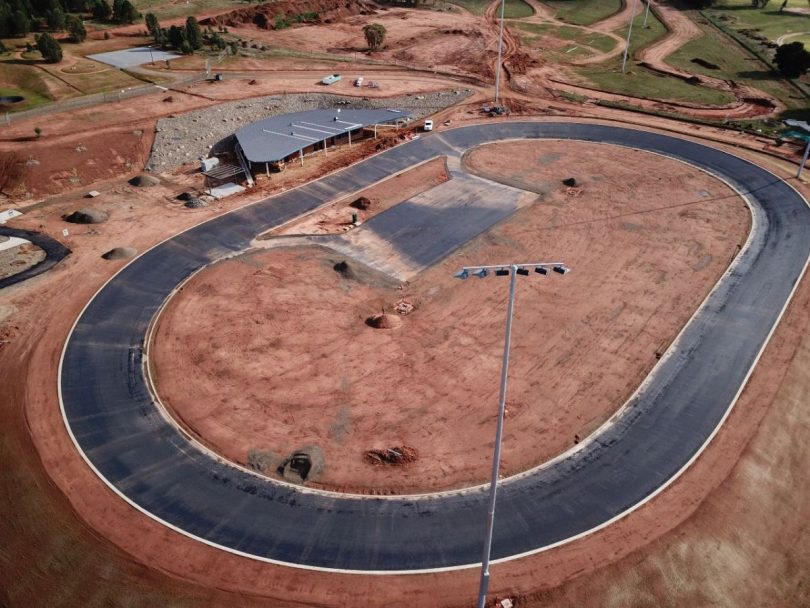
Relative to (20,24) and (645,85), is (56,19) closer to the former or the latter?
(20,24)

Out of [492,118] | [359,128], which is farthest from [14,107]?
[492,118]

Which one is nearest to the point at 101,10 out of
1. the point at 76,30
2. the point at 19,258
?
the point at 76,30

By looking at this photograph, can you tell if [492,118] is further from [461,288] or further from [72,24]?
[72,24]

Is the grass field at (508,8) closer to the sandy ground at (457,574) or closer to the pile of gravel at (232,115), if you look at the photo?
the pile of gravel at (232,115)

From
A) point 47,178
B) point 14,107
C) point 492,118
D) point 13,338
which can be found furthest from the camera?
point 492,118

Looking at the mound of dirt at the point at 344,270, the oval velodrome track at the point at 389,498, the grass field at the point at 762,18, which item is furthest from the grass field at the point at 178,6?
the grass field at the point at 762,18

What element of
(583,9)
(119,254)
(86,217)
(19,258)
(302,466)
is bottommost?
(302,466)
